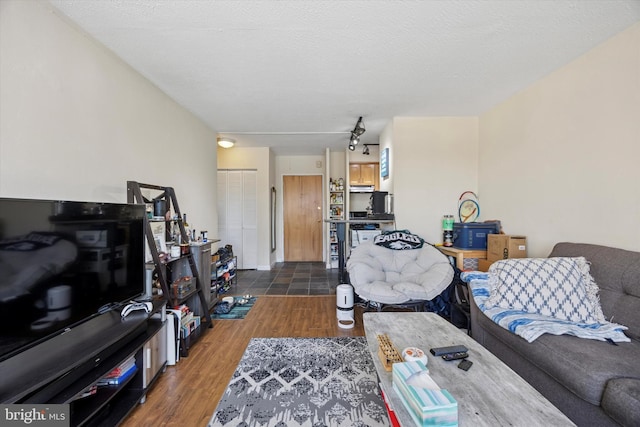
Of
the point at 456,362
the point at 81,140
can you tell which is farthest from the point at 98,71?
the point at 456,362

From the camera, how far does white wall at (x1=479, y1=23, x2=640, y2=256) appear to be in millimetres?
1857

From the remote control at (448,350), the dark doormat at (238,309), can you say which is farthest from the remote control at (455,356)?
the dark doormat at (238,309)

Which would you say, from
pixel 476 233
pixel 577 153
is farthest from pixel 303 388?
pixel 577 153

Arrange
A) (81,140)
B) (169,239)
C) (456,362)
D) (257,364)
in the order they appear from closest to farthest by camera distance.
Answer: (456,362)
(81,140)
(257,364)
(169,239)

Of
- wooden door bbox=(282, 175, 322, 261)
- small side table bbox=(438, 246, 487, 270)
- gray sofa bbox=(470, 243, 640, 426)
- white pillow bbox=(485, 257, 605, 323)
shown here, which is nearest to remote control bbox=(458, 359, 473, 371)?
gray sofa bbox=(470, 243, 640, 426)

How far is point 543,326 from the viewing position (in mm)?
1608

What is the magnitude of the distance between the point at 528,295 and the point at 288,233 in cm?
486

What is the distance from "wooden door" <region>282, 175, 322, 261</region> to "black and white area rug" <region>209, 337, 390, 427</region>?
3.74 m

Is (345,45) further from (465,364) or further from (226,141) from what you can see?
(226,141)

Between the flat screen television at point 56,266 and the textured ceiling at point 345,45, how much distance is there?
128 cm

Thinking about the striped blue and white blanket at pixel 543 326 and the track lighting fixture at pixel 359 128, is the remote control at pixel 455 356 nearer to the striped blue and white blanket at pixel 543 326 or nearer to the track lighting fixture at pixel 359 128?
the striped blue and white blanket at pixel 543 326

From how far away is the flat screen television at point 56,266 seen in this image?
43.7 inches

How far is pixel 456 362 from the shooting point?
1347mm

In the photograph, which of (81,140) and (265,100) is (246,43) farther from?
(81,140)
